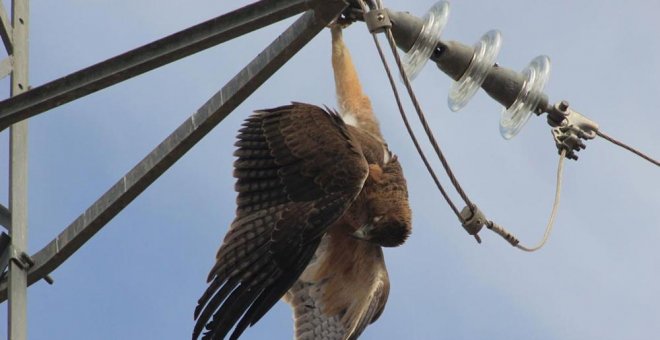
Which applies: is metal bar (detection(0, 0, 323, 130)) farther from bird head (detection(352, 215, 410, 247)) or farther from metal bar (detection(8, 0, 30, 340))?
bird head (detection(352, 215, 410, 247))

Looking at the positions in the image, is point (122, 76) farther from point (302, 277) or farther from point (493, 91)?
point (302, 277)

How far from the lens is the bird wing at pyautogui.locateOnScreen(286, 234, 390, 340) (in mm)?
9102

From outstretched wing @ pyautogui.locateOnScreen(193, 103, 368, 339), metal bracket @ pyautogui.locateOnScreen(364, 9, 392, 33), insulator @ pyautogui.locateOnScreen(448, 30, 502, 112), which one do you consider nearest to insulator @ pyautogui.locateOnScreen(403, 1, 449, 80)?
insulator @ pyautogui.locateOnScreen(448, 30, 502, 112)

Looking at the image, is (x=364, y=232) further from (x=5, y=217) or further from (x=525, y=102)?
(x=5, y=217)

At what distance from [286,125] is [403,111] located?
256 centimetres

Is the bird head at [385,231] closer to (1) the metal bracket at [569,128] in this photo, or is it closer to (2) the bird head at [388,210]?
(2) the bird head at [388,210]

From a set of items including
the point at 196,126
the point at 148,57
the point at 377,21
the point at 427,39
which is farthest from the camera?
the point at 427,39

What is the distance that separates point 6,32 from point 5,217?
0.99 m

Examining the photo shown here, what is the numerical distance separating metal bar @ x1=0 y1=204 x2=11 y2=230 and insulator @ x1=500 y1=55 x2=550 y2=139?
2.47 meters

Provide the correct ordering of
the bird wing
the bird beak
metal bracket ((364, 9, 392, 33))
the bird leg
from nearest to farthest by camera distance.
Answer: metal bracket ((364, 9, 392, 33))
the bird beak
the bird wing
the bird leg

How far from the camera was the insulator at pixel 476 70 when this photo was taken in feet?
22.6

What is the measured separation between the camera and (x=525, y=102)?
273 inches

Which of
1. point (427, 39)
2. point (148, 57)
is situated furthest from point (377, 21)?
point (148, 57)

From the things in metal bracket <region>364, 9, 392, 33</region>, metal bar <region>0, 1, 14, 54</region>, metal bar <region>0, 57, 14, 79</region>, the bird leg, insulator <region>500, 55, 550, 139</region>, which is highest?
the bird leg
